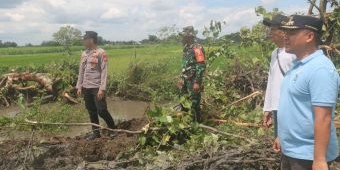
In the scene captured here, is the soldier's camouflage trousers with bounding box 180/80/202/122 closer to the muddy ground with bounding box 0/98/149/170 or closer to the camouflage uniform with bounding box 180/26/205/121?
the camouflage uniform with bounding box 180/26/205/121

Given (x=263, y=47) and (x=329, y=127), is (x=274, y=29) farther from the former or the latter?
(x=263, y=47)

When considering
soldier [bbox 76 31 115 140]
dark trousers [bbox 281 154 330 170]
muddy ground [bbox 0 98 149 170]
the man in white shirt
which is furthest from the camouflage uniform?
dark trousers [bbox 281 154 330 170]

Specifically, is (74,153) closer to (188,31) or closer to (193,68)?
(193,68)

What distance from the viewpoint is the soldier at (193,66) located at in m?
6.99

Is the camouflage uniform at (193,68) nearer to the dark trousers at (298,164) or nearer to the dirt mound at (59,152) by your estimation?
the dirt mound at (59,152)

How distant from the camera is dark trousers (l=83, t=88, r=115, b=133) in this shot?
23.7ft

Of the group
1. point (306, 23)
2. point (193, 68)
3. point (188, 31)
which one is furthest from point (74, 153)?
point (306, 23)

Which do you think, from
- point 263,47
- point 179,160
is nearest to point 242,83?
point 263,47

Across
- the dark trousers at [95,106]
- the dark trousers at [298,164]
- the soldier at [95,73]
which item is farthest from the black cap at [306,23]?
the dark trousers at [95,106]

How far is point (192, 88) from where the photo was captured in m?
7.14

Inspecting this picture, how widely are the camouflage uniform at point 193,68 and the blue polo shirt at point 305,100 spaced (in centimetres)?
401

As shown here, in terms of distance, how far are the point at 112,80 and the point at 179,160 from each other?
7.94 meters

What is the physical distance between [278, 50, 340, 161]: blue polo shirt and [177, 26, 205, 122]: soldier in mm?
4005

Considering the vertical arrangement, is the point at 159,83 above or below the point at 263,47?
below
